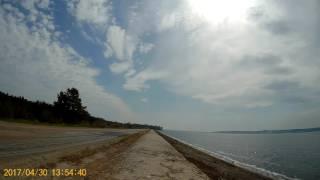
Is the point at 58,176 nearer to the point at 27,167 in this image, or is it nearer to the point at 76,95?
the point at 27,167

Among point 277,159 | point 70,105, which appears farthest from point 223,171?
point 70,105

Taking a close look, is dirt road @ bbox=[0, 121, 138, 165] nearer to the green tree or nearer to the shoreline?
the shoreline

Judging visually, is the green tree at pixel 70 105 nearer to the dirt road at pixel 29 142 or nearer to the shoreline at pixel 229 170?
the dirt road at pixel 29 142

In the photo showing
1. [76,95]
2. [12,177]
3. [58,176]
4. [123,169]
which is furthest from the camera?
[76,95]

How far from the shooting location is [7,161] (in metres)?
13.9

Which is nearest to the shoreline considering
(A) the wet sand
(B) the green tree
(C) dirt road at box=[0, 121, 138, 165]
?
(A) the wet sand

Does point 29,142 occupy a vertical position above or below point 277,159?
above

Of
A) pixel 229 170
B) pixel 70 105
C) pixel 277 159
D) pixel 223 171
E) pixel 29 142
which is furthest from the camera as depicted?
pixel 70 105

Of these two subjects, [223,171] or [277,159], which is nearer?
[223,171]

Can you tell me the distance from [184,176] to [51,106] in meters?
100

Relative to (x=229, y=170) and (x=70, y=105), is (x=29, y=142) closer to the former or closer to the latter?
(x=229, y=170)

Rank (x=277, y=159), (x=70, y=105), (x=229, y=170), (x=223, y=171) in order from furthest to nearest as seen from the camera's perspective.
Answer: (x=70, y=105), (x=277, y=159), (x=229, y=170), (x=223, y=171)

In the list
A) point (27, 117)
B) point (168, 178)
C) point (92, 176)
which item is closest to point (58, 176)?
point (92, 176)

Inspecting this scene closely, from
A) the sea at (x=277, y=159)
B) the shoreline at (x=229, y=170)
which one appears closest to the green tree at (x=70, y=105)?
the sea at (x=277, y=159)
